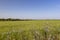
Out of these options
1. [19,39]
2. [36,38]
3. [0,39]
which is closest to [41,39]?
[36,38]

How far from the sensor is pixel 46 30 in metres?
5.88

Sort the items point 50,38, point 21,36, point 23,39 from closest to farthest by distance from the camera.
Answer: point 50,38 < point 23,39 < point 21,36

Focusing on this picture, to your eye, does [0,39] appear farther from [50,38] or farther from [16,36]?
[50,38]

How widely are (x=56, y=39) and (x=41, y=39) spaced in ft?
1.45

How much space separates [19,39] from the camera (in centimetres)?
539

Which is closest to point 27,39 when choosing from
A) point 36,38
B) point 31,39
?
point 31,39

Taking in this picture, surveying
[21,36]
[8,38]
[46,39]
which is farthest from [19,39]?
[46,39]

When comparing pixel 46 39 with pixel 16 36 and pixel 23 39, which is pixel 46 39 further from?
pixel 16 36

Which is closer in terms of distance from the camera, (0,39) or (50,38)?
(50,38)

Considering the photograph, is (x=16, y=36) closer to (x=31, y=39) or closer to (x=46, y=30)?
(x=31, y=39)

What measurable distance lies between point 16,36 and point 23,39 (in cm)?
52

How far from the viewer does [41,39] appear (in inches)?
195

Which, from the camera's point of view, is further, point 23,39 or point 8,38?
point 23,39

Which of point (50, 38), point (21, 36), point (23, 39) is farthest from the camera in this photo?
point (21, 36)
